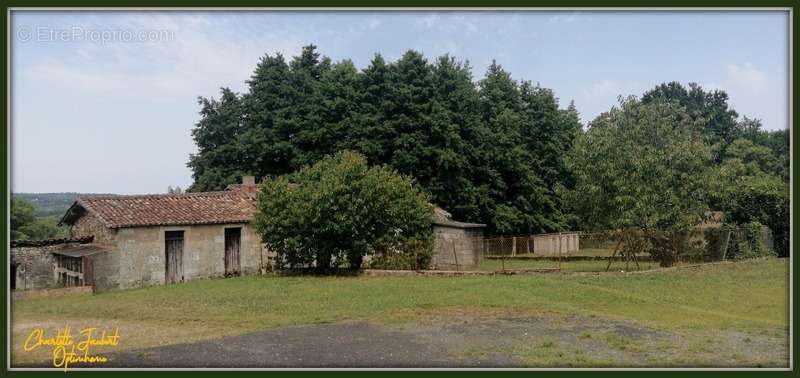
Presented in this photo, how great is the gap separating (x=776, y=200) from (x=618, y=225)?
7.98 m

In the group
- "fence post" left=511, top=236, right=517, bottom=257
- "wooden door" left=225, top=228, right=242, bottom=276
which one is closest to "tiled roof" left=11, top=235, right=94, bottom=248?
"wooden door" left=225, top=228, right=242, bottom=276

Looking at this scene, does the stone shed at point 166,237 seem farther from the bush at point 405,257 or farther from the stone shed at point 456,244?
the stone shed at point 456,244

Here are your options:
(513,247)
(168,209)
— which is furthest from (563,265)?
(168,209)

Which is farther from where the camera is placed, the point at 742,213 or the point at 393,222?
the point at 742,213

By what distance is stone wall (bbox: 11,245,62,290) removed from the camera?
85.0 ft

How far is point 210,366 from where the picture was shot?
11.2 m

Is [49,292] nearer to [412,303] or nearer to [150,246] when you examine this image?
[150,246]

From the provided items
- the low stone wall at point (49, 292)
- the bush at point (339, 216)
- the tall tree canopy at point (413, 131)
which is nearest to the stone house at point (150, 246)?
the low stone wall at point (49, 292)

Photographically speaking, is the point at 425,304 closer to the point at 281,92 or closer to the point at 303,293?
the point at 303,293

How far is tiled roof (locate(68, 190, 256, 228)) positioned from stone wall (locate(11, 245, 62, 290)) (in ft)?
7.98

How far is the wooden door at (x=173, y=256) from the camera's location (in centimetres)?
2775

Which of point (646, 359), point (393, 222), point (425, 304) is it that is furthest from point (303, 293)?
point (646, 359)

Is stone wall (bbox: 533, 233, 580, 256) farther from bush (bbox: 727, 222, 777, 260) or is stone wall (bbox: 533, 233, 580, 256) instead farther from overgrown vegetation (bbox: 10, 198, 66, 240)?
overgrown vegetation (bbox: 10, 198, 66, 240)

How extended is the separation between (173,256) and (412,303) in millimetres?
13343
